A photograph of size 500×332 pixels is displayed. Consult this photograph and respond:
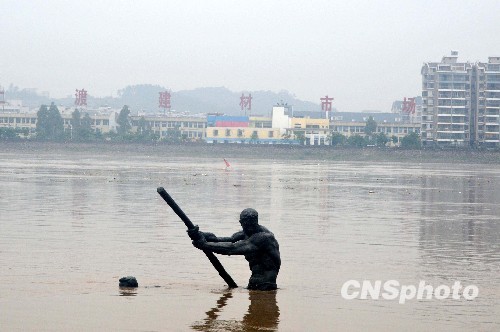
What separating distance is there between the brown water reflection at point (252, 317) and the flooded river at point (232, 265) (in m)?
0.02

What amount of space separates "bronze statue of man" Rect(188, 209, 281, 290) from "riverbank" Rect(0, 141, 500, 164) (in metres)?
131

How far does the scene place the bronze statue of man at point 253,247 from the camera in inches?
614

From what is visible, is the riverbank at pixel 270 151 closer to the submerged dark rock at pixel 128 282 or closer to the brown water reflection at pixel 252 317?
the submerged dark rock at pixel 128 282

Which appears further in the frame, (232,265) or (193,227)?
(232,265)

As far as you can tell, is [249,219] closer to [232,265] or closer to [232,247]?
[232,247]

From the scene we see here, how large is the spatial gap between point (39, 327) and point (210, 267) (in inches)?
267

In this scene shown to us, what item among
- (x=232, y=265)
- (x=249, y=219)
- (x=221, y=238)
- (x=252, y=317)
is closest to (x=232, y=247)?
(x=221, y=238)

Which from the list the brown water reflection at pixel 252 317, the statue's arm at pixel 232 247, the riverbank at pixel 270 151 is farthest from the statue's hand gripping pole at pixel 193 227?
the riverbank at pixel 270 151

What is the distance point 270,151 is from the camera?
161 metres

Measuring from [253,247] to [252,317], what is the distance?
2.01 meters

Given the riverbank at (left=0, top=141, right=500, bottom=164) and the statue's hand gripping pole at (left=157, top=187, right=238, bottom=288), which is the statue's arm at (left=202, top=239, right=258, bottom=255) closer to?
the statue's hand gripping pole at (left=157, top=187, right=238, bottom=288)

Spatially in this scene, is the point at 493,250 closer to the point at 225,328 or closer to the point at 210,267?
the point at 210,267

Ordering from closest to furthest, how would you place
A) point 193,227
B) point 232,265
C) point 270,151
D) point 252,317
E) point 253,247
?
point 252,317
point 193,227
point 253,247
point 232,265
point 270,151

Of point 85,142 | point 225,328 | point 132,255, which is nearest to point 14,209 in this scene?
point 132,255
